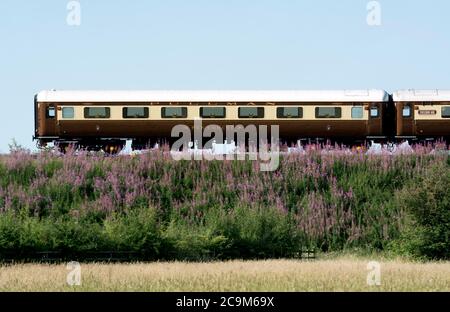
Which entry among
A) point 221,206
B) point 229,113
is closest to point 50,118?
point 229,113

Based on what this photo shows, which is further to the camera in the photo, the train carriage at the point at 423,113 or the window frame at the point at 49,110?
the window frame at the point at 49,110

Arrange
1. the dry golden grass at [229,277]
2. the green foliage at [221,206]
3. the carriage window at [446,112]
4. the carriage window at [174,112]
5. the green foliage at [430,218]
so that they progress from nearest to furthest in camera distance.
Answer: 1. the dry golden grass at [229,277]
2. the green foliage at [221,206]
3. the green foliage at [430,218]
4. the carriage window at [174,112]
5. the carriage window at [446,112]

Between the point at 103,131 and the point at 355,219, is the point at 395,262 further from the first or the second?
the point at 103,131

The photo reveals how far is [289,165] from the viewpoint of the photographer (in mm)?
26312

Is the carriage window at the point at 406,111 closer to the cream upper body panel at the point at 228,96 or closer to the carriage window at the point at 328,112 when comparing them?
the cream upper body panel at the point at 228,96

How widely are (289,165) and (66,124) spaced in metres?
13.3

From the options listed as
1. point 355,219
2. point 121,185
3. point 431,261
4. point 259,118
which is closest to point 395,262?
point 431,261

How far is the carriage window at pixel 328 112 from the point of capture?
115 feet

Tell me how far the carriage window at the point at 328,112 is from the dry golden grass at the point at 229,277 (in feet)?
55.1

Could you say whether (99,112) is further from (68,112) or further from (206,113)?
(206,113)

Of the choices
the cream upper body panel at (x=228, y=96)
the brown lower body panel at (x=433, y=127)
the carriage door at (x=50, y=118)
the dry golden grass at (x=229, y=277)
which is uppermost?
the cream upper body panel at (x=228, y=96)

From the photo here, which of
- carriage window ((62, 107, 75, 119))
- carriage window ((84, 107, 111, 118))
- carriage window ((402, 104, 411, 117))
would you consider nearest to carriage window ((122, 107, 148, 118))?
carriage window ((84, 107, 111, 118))

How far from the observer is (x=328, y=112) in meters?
35.0

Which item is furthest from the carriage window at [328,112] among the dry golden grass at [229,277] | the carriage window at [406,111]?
the dry golden grass at [229,277]
